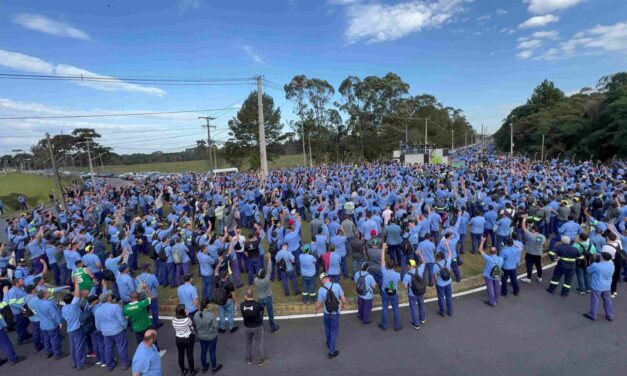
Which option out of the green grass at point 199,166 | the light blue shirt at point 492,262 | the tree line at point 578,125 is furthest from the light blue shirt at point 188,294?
the green grass at point 199,166

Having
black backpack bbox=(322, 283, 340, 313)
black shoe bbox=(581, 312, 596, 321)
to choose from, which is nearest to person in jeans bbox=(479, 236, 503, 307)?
black shoe bbox=(581, 312, 596, 321)

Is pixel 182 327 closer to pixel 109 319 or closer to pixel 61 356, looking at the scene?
pixel 109 319

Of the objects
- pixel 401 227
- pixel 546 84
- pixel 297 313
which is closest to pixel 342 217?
pixel 401 227

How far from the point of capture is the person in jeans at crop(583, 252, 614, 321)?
Answer: 6.40m

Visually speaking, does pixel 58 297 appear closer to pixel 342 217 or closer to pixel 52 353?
pixel 52 353

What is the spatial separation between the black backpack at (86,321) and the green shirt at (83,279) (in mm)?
1537

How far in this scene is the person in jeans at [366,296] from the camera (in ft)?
21.6

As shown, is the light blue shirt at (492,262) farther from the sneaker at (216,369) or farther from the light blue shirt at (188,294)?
the light blue shirt at (188,294)

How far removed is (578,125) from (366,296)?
49.0 meters

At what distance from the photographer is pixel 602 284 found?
6.45 m

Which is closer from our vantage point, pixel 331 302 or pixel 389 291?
pixel 331 302

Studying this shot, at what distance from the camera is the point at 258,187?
19.0 metres

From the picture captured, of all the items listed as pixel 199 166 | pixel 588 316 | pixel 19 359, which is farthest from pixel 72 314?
pixel 199 166

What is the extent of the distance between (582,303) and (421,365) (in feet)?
15.1
